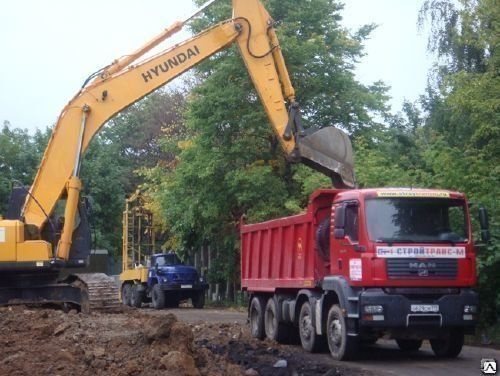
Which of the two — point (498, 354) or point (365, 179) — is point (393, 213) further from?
point (365, 179)

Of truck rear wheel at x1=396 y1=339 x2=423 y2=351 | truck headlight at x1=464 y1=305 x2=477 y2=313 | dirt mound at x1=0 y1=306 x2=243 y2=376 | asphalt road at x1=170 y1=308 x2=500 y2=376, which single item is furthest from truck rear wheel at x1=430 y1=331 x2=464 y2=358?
dirt mound at x1=0 y1=306 x2=243 y2=376

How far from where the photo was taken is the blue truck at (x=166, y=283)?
32.9 meters

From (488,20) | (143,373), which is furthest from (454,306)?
(488,20)

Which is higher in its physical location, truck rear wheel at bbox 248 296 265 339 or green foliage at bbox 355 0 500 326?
green foliage at bbox 355 0 500 326

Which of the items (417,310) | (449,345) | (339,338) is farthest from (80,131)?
(449,345)

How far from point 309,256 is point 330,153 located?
7.19 ft

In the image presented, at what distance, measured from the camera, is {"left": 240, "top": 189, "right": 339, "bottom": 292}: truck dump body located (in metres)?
15.0

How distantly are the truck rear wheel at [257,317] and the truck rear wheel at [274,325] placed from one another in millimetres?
250

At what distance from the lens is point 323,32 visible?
30.1 m

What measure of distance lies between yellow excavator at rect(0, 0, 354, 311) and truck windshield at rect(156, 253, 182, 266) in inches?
596

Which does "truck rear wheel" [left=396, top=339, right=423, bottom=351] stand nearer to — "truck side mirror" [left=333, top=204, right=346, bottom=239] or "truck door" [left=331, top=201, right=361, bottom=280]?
"truck door" [left=331, top=201, right=361, bottom=280]

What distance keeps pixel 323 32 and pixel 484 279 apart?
15.5 meters

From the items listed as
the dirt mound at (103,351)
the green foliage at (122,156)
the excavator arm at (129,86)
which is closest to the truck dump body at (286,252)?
the excavator arm at (129,86)

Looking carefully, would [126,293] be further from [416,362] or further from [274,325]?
[416,362]
